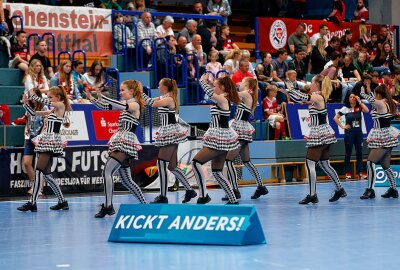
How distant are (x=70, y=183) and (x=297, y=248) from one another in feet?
31.8

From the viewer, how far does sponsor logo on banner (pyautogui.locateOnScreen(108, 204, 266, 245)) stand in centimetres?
952

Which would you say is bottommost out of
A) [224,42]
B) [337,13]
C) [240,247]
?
[240,247]

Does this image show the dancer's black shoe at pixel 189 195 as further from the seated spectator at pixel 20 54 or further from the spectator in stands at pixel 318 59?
Result: the spectator in stands at pixel 318 59

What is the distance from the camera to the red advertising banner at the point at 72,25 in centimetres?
2155

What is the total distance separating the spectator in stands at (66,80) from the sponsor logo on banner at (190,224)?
28.6 ft

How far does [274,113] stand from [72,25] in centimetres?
546

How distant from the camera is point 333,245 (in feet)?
32.0

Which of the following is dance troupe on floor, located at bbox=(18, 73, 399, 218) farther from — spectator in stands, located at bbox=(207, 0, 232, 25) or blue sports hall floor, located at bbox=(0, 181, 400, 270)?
spectator in stands, located at bbox=(207, 0, 232, 25)

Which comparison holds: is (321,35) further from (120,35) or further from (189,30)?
(120,35)

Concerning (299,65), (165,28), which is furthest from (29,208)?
(299,65)

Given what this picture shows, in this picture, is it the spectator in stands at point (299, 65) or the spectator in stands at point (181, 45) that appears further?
the spectator in stands at point (299, 65)

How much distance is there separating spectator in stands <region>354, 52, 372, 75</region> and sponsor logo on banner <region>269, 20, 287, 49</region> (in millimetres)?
2193

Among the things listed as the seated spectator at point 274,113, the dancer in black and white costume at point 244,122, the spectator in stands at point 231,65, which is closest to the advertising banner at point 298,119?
the seated spectator at point 274,113

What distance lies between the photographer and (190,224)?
32.1 feet
